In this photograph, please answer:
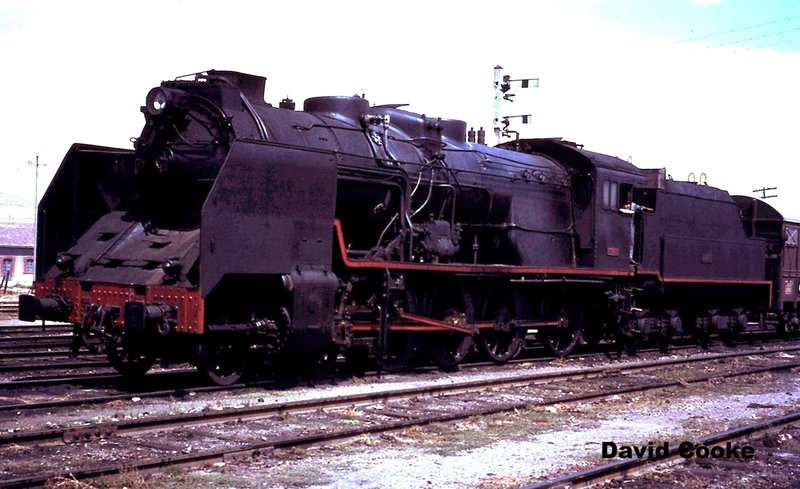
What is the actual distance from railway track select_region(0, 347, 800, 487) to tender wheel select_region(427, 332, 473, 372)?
1.49 meters

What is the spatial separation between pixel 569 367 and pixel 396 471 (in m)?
8.63

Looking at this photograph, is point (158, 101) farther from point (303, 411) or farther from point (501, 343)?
point (501, 343)

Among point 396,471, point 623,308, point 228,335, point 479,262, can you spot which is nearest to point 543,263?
point 479,262

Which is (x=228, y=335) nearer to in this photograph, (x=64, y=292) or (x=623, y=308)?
(x=64, y=292)

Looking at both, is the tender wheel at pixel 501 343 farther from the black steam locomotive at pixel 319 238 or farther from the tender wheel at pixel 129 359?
the tender wheel at pixel 129 359

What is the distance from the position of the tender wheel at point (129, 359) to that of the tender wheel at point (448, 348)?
4.45 metres

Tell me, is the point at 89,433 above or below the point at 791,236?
below

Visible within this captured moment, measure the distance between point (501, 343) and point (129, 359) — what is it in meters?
6.70

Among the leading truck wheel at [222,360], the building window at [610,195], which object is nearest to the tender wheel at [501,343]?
the building window at [610,195]

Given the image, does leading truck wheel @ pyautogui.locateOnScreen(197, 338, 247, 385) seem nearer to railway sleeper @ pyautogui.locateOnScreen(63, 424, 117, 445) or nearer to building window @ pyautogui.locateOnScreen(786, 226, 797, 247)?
railway sleeper @ pyautogui.locateOnScreen(63, 424, 117, 445)

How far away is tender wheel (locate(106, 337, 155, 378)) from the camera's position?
37.3 feet

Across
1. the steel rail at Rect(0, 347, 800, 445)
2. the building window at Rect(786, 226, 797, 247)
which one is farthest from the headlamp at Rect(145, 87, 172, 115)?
the building window at Rect(786, 226, 797, 247)

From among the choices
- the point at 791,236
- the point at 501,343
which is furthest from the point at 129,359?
the point at 791,236

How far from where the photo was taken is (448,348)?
14.6 m
